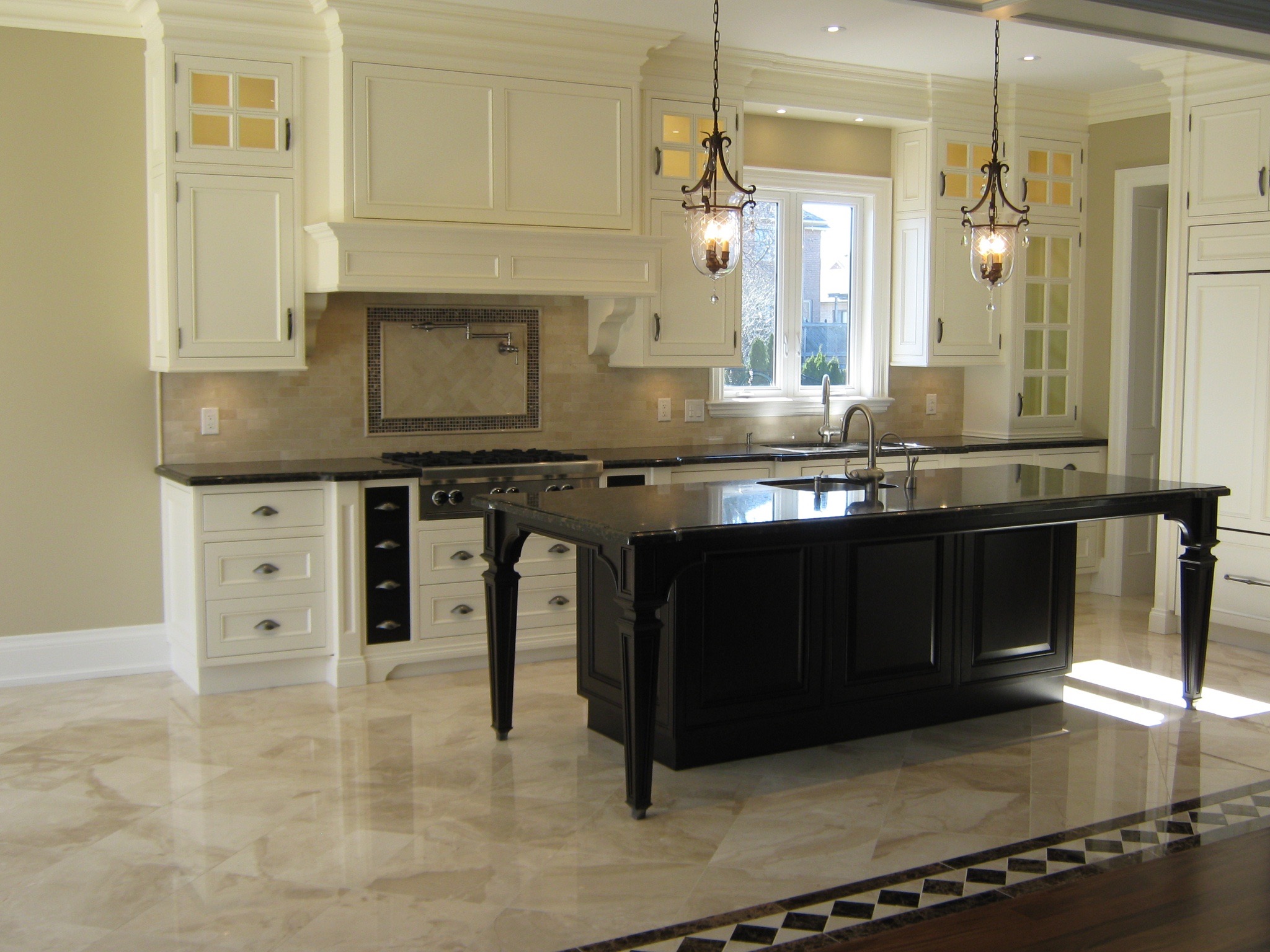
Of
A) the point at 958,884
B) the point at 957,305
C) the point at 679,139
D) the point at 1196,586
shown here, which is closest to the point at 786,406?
the point at 957,305

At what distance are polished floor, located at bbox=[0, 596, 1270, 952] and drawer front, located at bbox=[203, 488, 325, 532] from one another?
0.68 metres

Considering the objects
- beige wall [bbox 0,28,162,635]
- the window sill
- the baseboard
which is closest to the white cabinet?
the window sill

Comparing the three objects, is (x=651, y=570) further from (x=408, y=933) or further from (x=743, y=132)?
(x=743, y=132)

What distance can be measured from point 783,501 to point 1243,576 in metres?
2.92

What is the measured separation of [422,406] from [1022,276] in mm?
3496

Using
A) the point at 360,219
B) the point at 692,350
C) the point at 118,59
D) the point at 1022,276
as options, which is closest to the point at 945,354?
the point at 1022,276

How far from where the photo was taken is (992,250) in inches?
175

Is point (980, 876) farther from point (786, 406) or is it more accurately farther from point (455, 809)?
point (786, 406)

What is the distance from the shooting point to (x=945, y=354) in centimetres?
678

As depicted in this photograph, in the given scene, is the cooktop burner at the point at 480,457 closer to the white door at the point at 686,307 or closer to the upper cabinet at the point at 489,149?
the white door at the point at 686,307

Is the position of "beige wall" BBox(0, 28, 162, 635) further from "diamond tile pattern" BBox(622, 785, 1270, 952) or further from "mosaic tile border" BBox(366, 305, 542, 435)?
"diamond tile pattern" BBox(622, 785, 1270, 952)

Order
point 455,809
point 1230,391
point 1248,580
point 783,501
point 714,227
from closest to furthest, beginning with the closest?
1. point 455,809
2. point 714,227
3. point 783,501
4. point 1248,580
5. point 1230,391

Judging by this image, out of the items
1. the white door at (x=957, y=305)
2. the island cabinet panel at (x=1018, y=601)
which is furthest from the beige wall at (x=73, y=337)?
the white door at (x=957, y=305)

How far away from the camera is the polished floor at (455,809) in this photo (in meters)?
2.98
